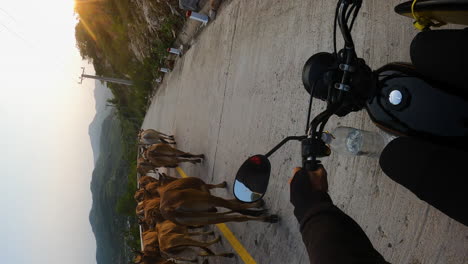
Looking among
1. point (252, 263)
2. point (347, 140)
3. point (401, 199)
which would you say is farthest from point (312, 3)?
point (252, 263)

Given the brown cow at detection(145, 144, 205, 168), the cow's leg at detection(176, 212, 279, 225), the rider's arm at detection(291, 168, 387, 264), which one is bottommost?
the cow's leg at detection(176, 212, 279, 225)

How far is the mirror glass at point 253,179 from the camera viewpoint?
1986 mm

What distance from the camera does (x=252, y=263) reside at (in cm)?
486

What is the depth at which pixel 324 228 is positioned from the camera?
1.48m

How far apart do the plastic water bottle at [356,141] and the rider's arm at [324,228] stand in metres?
1.12

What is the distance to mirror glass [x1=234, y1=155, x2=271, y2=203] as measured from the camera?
1.99 metres

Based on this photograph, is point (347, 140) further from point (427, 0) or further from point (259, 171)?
point (427, 0)

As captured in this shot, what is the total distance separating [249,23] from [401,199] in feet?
14.3

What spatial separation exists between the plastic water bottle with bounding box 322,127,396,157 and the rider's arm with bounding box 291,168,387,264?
1.12 meters

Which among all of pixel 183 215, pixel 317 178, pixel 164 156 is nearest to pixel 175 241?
pixel 183 215

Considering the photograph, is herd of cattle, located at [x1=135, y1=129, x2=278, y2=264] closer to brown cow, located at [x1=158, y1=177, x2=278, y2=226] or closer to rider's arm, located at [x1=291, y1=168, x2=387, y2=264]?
brown cow, located at [x1=158, y1=177, x2=278, y2=226]

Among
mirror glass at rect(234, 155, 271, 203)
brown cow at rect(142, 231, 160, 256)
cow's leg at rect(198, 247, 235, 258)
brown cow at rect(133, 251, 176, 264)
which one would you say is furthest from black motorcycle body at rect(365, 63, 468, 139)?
brown cow at rect(142, 231, 160, 256)

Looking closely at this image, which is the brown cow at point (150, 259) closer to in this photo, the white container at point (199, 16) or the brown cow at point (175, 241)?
the brown cow at point (175, 241)

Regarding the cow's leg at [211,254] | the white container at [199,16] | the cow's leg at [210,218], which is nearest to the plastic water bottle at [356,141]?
the cow's leg at [210,218]
